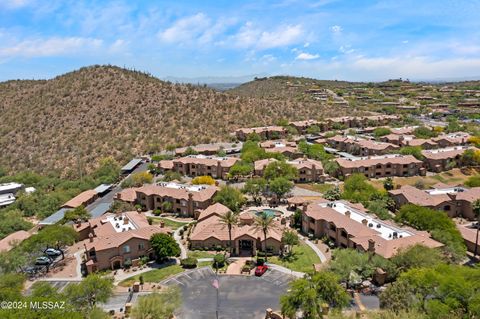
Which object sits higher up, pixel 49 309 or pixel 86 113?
pixel 86 113

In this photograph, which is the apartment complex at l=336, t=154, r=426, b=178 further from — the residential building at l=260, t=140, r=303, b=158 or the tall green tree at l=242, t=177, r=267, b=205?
the tall green tree at l=242, t=177, r=267, b=205

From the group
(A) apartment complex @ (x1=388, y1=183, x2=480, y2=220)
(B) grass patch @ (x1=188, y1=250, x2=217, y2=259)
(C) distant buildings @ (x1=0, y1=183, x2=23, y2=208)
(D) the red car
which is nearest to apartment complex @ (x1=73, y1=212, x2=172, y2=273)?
(B) grass patch @ (x1=188, y1=250, x2=217, y2=259)

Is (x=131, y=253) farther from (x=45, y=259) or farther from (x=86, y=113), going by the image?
(x=86, y=113)

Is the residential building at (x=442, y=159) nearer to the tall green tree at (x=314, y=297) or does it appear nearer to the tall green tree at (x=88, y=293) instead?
the tall green tree at (x=314, y=297)

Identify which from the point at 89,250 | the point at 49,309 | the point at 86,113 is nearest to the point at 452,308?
the point at 49,309

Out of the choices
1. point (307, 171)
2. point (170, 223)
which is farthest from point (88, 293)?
point (307, 171)
